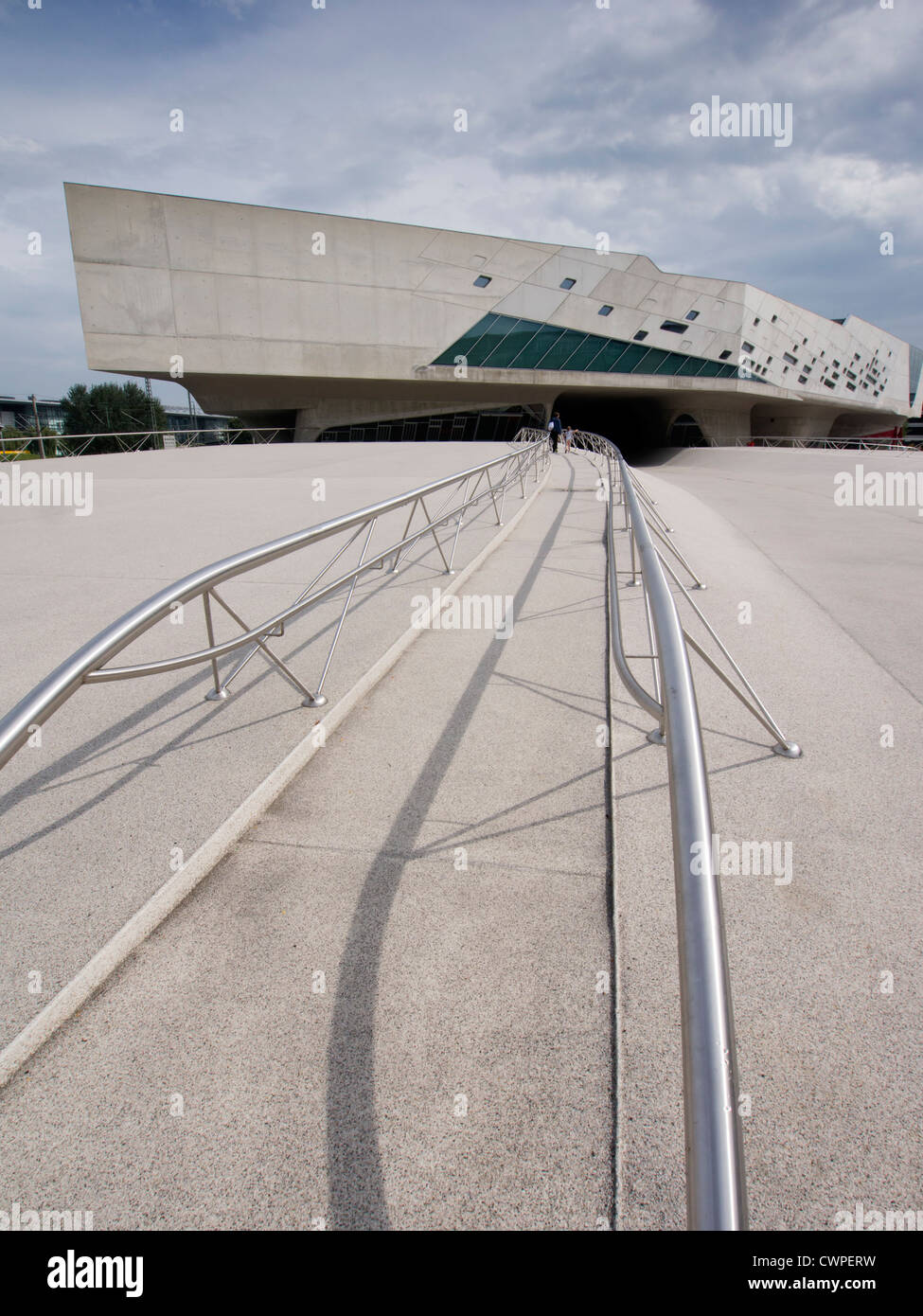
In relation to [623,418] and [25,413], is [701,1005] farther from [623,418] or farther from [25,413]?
[25,413]

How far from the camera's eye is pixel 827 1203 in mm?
1391

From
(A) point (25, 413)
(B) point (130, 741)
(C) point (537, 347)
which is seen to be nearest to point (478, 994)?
(B) point (130, 741)

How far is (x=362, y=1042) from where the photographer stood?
1.75 m

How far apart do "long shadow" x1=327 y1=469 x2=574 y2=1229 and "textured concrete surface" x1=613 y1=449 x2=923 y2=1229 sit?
547 mm

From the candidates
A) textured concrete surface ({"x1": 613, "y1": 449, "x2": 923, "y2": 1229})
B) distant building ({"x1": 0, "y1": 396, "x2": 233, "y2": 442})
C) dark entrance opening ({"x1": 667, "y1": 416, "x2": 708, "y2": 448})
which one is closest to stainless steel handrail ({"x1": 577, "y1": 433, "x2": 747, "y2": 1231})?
textured concrete surface ({"x1": 613, "y1": 449, "x2": 923, "y2": 1229})

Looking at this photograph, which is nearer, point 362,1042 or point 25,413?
point 362,1042

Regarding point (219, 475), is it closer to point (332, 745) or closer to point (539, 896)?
point (332, 745)

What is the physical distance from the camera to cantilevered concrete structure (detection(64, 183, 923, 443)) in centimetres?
2822

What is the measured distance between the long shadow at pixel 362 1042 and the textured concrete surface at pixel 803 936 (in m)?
0.55

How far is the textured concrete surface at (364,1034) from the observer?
4.69 ft

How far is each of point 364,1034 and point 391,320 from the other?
115 feet

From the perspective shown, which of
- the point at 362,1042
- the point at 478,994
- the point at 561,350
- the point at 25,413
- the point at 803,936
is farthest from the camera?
the point at 25,413

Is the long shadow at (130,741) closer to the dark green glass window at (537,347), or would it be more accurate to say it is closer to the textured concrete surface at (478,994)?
the textured concrete surface at (478,994)
